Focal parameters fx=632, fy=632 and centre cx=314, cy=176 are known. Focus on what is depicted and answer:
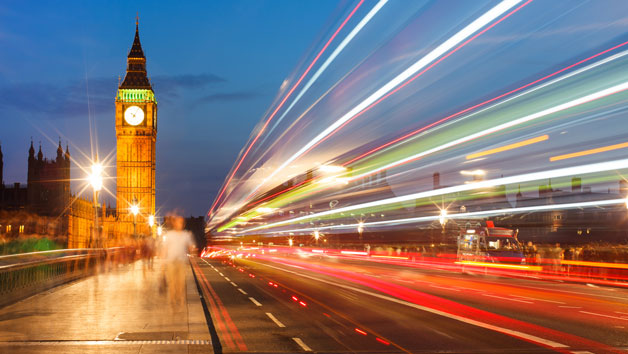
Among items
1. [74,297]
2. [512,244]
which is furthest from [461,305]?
[512,244]

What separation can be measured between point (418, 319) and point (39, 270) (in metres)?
13.8

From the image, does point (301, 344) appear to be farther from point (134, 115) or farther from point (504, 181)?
point (134, 115)

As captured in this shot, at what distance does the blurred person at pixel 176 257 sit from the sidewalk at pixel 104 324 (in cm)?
60

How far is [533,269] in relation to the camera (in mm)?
33906

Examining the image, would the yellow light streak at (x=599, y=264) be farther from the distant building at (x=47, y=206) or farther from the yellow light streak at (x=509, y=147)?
the distant building at (x=47, y=206)

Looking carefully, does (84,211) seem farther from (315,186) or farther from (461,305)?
(461,305)

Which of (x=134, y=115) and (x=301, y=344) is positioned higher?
(x=134, y=115)

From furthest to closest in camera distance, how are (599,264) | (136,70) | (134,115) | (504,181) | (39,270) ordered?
(136,70) → (134,115) → (504,181) → (599,264) → (39,270)

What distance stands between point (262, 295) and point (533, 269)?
18.8 m

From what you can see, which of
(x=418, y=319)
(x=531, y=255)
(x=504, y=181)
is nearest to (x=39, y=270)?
(x=418, y=319)

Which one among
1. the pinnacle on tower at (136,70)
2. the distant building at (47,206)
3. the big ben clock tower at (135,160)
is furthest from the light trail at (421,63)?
the pinnacle on tower at (136,70)

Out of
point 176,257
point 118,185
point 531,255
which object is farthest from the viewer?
point 118,185

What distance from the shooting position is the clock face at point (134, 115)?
5497 inches

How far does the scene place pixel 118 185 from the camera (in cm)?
13675
